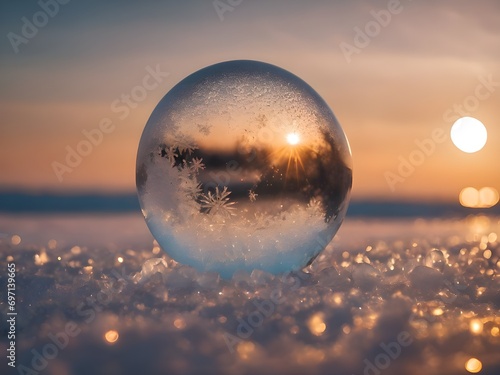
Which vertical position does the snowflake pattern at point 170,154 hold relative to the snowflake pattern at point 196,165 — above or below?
above

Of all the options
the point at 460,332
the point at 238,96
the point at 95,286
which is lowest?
the point at 460,332

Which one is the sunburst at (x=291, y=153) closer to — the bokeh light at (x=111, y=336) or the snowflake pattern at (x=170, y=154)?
the snowflake pattern at (x=170, y=154)

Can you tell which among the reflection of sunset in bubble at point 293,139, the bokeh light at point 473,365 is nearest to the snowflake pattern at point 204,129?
the reflection of sunset in bubble at point 293,139

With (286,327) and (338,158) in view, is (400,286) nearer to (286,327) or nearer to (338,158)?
(338,158)

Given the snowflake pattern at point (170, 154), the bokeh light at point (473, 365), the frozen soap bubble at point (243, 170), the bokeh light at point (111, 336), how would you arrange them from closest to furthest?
the bokeh light at point (473, 365)
the bokeh light at point (111, 336)
the frozen soap bubble at point (243, 170)
the snowflake pattern at point (170, 154)

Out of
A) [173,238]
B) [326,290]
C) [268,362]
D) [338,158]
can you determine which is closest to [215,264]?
[173,238]

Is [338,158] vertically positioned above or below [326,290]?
above

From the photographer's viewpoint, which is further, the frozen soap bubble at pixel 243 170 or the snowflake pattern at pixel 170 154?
the snowflake pattern at pixel 170 154
